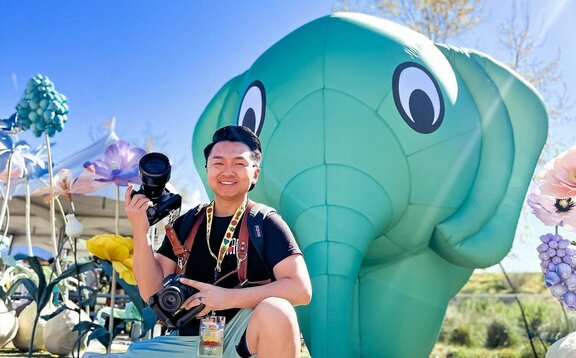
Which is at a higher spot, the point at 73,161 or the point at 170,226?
the point at 73,161

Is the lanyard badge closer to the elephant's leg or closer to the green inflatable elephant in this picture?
→ the green inflatable elephant

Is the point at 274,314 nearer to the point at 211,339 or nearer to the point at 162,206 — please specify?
the point at 211,339

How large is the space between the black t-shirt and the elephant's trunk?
851 mm

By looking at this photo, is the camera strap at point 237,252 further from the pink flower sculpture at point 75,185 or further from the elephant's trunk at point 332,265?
the pink flower sculpture at point 75,185

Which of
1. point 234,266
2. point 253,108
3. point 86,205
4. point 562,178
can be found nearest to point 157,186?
point 234,266

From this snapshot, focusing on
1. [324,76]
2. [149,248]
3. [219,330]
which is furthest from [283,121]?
[219,330]

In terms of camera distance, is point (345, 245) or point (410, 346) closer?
point (345, 245)

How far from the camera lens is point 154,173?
157cm

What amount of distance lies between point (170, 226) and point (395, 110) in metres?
1.46

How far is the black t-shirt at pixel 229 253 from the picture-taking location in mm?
1537

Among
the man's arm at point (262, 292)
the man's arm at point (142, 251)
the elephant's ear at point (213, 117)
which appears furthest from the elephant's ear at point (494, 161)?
the man's arm at point (142, 251)

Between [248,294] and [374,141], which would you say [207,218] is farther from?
[374,141]

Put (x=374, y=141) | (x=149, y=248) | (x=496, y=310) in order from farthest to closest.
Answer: (x=496, y=310), (x=374, y=141), (x=149, y=248)

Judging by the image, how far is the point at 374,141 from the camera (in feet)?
8.94
